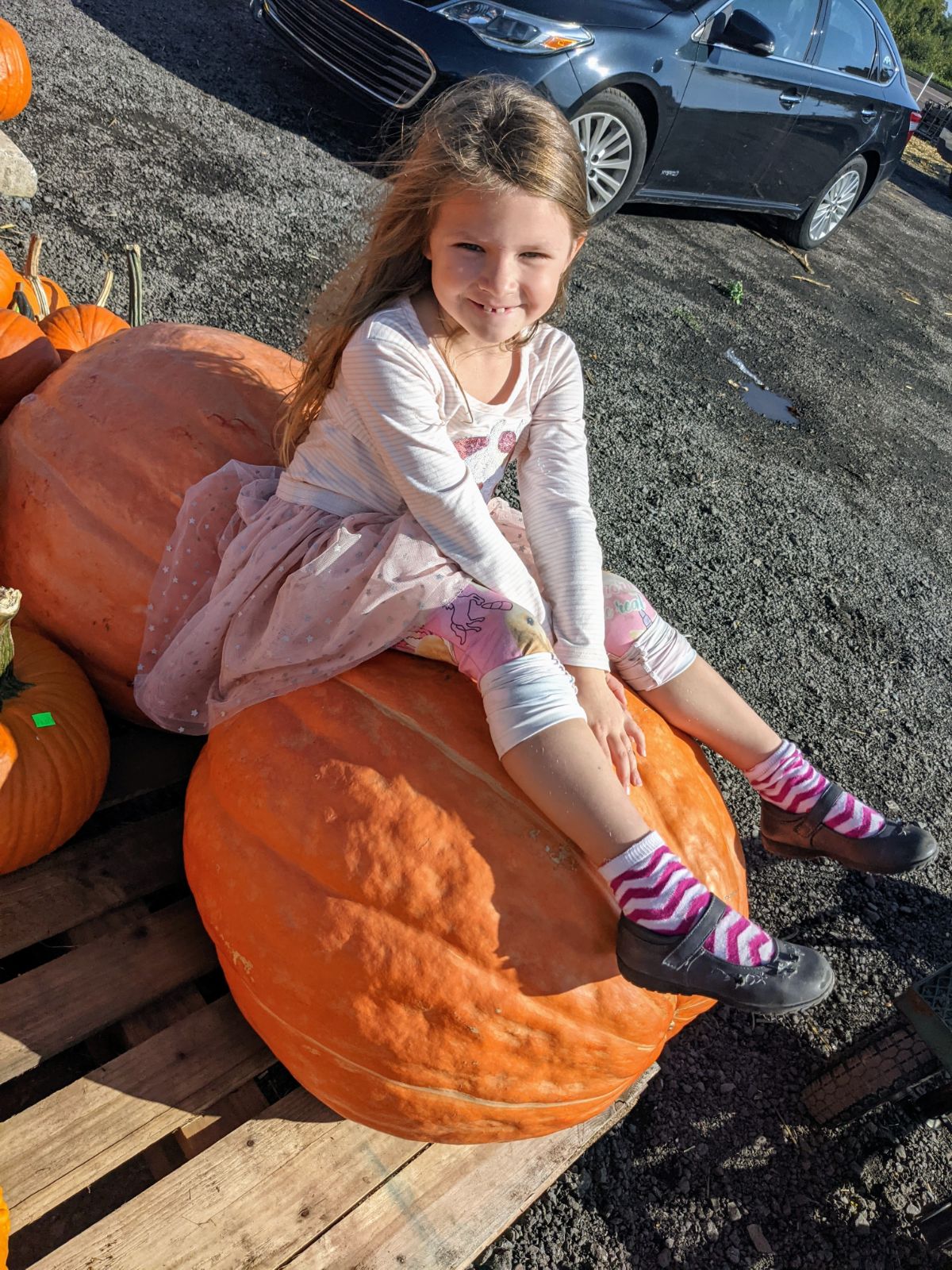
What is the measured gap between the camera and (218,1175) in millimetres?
1724

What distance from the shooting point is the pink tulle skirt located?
75.5 inches

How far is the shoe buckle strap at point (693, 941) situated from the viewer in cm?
166

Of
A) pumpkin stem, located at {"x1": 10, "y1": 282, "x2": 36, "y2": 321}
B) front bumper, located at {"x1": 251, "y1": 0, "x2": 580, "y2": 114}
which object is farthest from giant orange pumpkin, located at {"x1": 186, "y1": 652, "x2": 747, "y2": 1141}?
front bumper, located at {"x1": 251, "y1": 0, "x2": 580, "y2": 114}

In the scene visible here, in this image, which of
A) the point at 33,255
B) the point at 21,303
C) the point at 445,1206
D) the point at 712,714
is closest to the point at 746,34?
the point at 33,255

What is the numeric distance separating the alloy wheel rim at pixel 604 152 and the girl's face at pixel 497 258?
170 inches

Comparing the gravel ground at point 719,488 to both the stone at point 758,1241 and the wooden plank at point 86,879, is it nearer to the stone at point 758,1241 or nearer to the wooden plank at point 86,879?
the stone at point 758,1241

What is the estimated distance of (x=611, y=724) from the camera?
196 centimetres

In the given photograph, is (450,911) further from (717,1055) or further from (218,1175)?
(717,1055)

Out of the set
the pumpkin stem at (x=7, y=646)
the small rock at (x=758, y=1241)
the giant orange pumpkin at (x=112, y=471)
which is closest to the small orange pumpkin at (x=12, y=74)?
the giant orange pumpkin at (x=112, y=471)

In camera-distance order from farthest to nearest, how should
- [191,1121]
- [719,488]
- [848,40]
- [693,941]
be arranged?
[848,40], [719,488], [191,1121], [693,941]

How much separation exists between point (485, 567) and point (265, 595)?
482mm

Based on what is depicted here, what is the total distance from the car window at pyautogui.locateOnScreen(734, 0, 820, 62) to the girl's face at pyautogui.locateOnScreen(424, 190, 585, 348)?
19.1ft

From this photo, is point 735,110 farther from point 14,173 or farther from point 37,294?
point 37,294

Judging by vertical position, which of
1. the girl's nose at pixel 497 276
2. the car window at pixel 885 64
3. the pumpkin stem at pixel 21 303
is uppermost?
the car window at pixel 885 64
